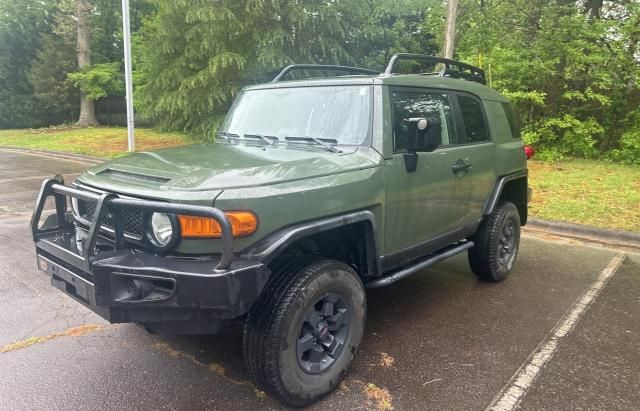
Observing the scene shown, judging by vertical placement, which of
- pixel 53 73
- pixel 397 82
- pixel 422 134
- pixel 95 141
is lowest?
pixel 95 141

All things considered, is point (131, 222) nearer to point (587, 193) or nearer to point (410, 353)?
point (410, 353)

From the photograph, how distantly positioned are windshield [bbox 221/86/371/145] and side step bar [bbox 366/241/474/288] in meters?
0.94

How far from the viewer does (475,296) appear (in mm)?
4422

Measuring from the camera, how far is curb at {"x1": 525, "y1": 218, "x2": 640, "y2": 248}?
623cm

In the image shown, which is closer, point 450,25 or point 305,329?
point 305,329

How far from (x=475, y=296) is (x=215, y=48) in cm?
1235

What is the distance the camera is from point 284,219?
2.57m

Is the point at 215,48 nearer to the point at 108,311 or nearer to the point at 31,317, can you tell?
the point at 31,317

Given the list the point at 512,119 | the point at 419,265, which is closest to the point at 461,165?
the point at 419,265

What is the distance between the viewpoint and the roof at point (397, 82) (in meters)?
3.40

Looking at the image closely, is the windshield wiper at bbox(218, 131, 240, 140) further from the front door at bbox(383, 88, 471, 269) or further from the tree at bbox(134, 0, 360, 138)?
the tree at bbox(134, 0, 360, 138)

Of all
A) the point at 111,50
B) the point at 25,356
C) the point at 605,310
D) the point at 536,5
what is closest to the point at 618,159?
the point at 536,5

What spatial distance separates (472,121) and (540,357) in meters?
2.05

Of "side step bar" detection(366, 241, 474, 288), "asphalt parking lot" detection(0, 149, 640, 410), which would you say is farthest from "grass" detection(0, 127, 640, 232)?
"side step bar" detection(366, 241, 474, 288)
